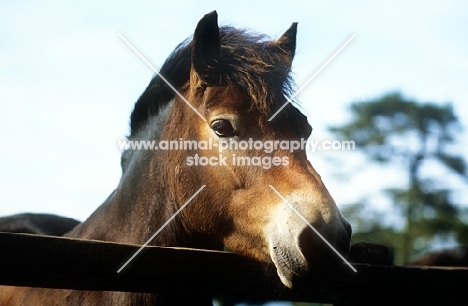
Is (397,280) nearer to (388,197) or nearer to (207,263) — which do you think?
(207,263)

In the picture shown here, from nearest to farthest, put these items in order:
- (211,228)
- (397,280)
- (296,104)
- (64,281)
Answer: (64,281)
(211,228)
(296,104)
(397,280)

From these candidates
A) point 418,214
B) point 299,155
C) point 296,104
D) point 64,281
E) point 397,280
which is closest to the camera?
point 64,281

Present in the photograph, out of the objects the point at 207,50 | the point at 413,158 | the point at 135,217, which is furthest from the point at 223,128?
the point at 413,158

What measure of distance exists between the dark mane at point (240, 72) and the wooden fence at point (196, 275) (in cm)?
88

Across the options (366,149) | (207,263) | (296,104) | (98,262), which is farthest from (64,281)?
(366,149)

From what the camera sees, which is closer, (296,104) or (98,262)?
(98,262)

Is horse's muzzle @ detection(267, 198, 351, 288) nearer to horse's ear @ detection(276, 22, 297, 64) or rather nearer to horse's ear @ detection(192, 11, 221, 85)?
horse's ear @ detection(192, 11, 221, 85)

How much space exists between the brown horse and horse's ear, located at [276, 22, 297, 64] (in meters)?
0.01

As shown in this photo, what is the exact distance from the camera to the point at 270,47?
3350mm

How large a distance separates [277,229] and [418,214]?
29.6 meters

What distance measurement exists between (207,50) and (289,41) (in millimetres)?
699

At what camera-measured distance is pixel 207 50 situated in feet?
10.3

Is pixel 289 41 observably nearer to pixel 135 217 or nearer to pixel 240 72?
pixel 240 72

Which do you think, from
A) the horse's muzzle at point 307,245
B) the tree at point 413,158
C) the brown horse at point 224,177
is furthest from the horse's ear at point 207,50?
the tree at point 413,158
